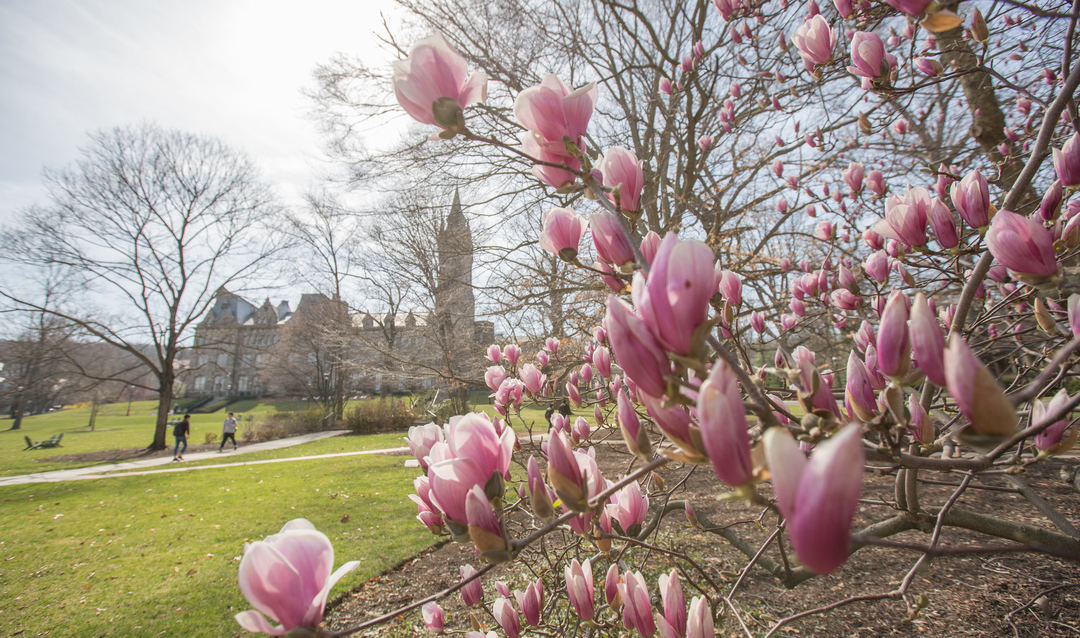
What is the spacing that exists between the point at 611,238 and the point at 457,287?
9847mm

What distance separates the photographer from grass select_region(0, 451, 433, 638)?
12.5ft

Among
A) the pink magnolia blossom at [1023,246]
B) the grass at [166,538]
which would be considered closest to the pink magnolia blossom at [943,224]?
the pink magnolia blossom at [1023,246]

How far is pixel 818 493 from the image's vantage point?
1.18ft

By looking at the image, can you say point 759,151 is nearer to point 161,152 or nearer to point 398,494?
point 398,494

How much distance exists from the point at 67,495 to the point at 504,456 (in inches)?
425

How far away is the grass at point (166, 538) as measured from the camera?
12.5ft

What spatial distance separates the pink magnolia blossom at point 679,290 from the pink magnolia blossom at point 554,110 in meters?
0.37

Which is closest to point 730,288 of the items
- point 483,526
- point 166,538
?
point 483,526

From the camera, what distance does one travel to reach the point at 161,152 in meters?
13.3

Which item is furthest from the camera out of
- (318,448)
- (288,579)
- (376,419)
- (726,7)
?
(376,419)

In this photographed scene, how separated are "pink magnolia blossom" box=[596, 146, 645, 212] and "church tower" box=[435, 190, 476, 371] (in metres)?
4.93

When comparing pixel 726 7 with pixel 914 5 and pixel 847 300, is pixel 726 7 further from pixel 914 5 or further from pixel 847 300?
pixel 914 5

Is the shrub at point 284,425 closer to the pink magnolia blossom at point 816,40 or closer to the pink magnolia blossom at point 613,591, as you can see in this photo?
the pink magnolia blossom at point 613,591

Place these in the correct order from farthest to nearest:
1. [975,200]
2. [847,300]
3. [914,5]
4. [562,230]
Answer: [847,300]
[975,200]
[562,230]
[914,5]
